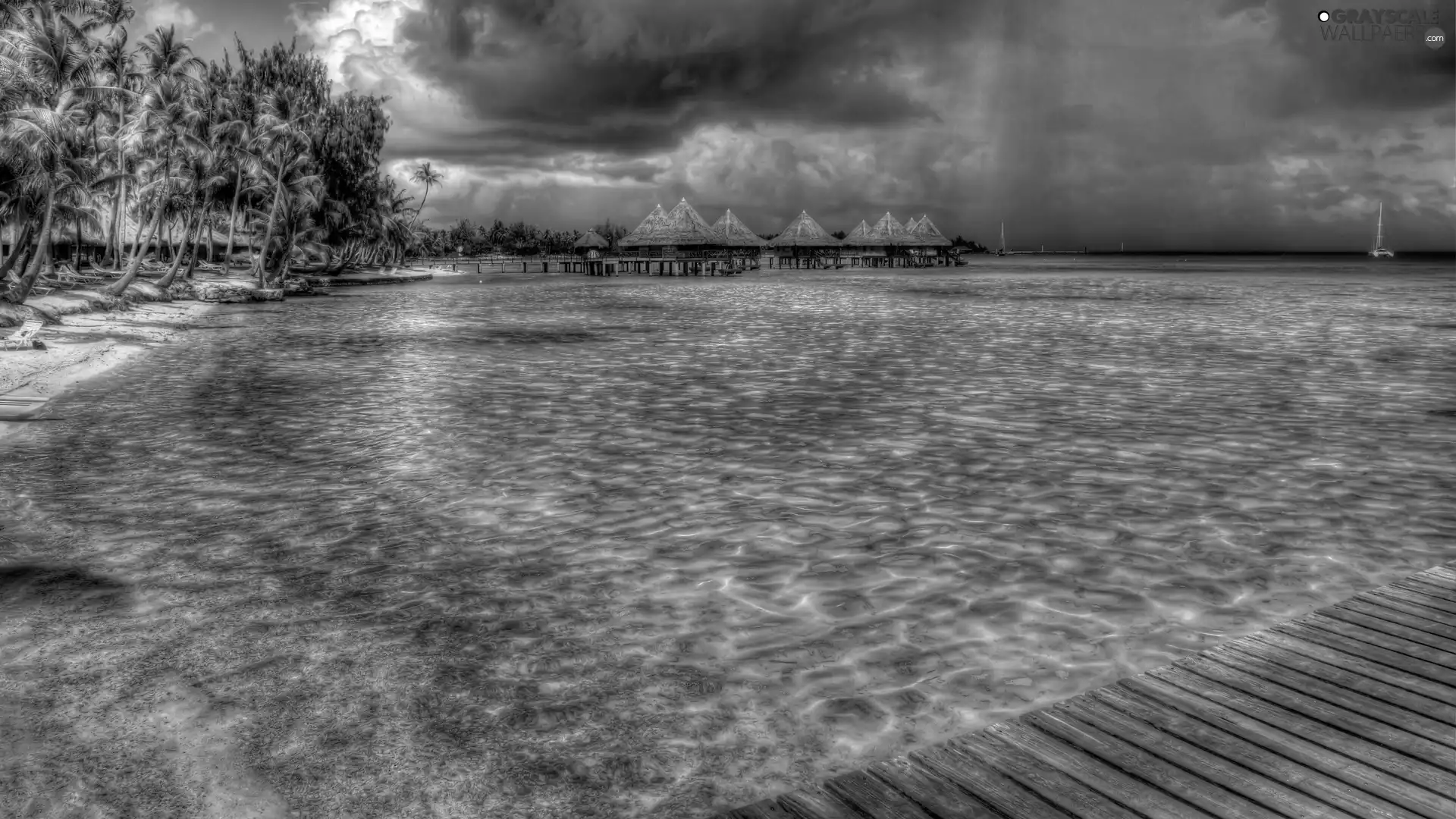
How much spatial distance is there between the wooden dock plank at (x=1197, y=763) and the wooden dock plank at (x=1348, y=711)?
40 centimetres

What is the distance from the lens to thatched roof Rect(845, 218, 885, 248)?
337 ft

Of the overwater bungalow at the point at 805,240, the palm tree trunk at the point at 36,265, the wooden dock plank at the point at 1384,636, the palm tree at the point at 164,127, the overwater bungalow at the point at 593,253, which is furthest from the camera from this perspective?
the overwater bungalow at the point at 805,240

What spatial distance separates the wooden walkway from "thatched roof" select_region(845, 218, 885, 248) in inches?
3950

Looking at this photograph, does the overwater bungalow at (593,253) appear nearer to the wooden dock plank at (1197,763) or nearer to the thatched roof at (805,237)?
the thatched roof at (805,237)

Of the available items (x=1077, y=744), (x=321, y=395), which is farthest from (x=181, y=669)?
(x=321, y=395)

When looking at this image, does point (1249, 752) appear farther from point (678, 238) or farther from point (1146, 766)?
point (678, 238)

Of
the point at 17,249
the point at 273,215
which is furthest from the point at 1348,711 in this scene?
the point at 273,215

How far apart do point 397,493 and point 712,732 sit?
4.97 meters

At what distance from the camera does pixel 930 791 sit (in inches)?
121

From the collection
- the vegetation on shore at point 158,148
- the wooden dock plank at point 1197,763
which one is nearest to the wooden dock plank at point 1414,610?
the wooden dock plank at point 1197,763

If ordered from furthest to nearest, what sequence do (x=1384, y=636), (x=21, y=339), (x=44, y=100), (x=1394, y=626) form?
(x=44, y=100), (x=21, y=339), (x=1394, y=626), (x=1384, y=636)

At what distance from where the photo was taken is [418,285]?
5681 cm

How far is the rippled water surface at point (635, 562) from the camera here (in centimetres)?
413

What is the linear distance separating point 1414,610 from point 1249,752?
201 cm
